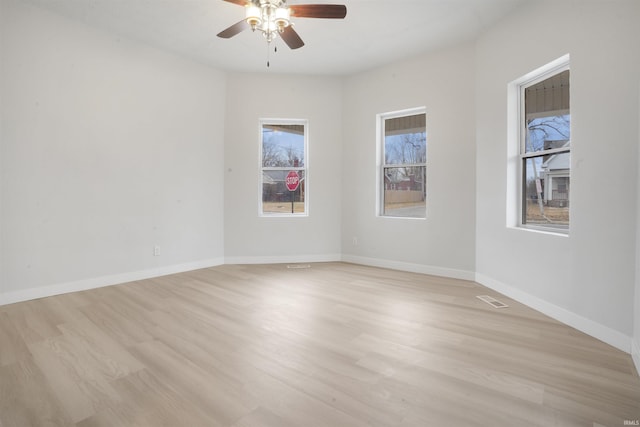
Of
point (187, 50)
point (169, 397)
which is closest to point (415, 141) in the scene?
point (187, 50)

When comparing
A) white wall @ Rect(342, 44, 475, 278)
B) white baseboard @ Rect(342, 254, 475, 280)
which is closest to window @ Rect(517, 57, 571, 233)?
white wall @ Rect(342, 44, 475, 278)

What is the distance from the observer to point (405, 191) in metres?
4.85

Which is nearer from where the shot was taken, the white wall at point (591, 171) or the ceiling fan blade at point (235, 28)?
the white wall at point (591, 171)

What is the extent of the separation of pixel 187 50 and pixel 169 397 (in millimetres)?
4187

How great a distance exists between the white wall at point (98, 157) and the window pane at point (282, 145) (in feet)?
2.40

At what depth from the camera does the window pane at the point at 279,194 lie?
526 cm

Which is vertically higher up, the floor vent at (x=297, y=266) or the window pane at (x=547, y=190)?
the window pane at (x=547, y=190)

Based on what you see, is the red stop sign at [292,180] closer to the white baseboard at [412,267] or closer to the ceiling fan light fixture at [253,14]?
the white baseboard at [412,267]

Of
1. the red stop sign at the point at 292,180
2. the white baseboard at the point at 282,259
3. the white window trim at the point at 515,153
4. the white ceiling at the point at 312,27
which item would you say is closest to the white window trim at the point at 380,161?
the white ceiling at the point at 312,27

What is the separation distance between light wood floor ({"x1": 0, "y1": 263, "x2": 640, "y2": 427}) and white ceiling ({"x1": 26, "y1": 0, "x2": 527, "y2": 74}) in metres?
2.98

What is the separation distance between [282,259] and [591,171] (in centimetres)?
399

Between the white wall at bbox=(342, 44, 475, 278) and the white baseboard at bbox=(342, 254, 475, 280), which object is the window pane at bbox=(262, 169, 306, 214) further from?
the white baseboard at bbox=(342, 254, 475, 280)

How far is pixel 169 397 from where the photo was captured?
1.68 meters

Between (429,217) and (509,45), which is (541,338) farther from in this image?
(509,45)
